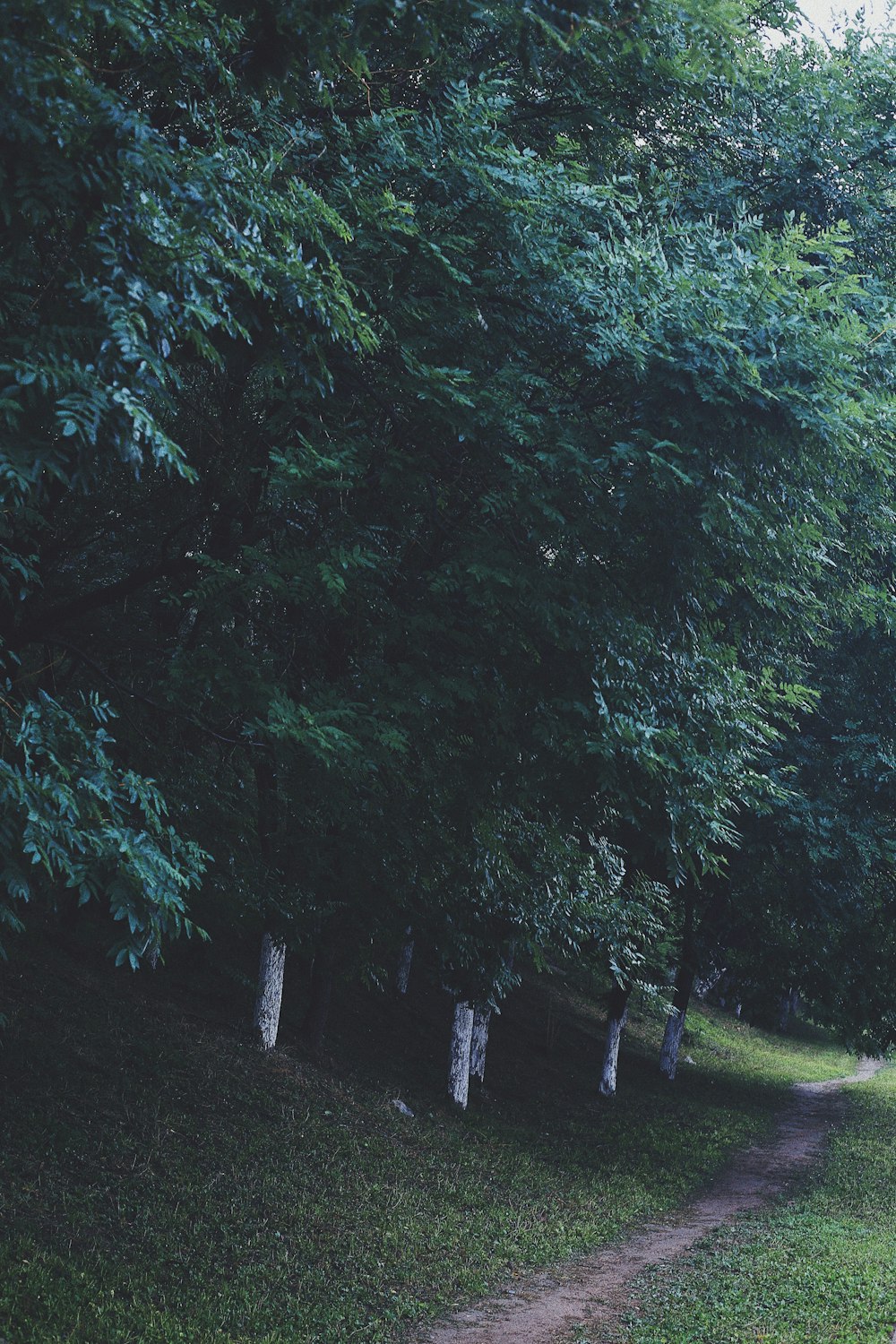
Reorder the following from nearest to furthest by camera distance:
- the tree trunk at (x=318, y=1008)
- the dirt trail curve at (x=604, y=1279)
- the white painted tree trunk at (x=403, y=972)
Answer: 1. the dirt trail curve at (x=604, y=1279)
2. the tree trunk at (x=318, y=1008)
3. the white painted tree trunk at (x=403, y=972)

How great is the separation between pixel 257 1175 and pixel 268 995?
Result: 171 inches

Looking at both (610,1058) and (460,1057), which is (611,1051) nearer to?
(610,1058)

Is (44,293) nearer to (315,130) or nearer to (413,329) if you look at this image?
(315,130)

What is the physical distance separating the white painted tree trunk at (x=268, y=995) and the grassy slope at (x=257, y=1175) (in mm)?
354

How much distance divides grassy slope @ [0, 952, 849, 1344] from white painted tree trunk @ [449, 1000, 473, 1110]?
0.35m

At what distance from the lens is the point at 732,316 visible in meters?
8.70

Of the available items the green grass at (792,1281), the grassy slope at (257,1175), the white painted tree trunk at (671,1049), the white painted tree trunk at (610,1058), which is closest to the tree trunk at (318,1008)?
the grassy slope at (257,1175)

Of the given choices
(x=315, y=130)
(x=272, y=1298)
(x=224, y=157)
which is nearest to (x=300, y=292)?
(x=224, y=157)

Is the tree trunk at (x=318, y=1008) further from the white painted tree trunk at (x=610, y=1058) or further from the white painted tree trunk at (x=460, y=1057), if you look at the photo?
the white painted tree trunk at (x=610, y=1058)

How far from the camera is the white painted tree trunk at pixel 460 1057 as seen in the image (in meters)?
18.7

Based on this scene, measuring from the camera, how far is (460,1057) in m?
18.7

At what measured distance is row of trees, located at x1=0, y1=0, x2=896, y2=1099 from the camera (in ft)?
19.2

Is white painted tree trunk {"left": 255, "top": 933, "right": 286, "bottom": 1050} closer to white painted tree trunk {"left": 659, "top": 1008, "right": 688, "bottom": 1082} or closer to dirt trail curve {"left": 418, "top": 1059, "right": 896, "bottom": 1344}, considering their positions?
dirt trail curve {"left": 418, "top": 1059, "right": 896, "bottom": 1344}

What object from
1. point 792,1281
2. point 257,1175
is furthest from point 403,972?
point 792,1281
